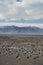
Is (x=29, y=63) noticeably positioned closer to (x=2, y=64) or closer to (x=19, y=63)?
(x=19, y=63)

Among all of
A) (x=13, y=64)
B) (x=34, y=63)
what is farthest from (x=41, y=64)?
(x=13, y=64)

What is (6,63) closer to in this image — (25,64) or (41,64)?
(25,64)

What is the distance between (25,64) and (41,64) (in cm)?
124

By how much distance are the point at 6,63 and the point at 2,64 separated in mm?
546

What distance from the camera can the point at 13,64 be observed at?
18.0 metres

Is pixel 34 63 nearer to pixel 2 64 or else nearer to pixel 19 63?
pixel 19 63

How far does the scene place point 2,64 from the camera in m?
18.0

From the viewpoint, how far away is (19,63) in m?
18.5

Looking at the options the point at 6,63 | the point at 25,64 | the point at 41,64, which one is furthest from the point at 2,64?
the point at 41,64

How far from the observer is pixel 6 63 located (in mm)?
18484

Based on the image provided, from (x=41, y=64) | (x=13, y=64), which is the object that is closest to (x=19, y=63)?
(x=13, y=64)

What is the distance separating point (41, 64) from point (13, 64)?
217 cm

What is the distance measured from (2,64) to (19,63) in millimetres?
1394

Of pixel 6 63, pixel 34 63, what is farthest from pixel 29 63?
pixel 6 63
